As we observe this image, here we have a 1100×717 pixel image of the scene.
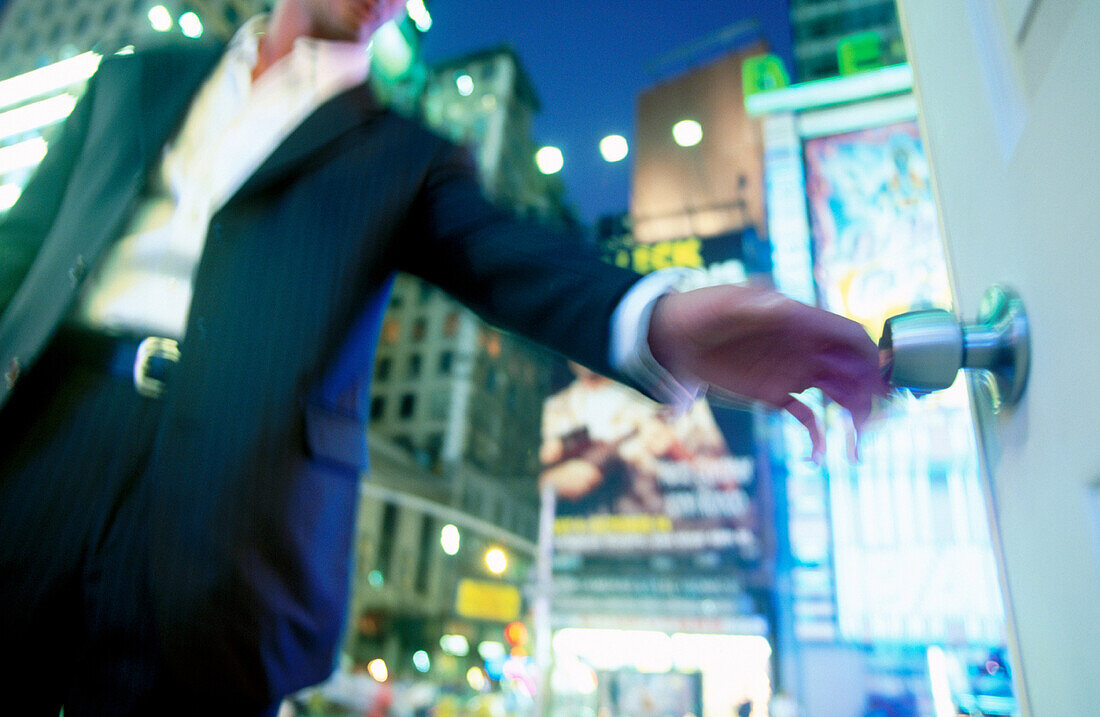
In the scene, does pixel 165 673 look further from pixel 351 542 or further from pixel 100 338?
pixel 100 338

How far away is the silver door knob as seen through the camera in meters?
0.36

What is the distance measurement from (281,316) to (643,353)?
30 cm

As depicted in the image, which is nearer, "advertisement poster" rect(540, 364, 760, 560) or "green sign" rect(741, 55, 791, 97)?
"advertisement poster" rect(540, 364, 760, 560)

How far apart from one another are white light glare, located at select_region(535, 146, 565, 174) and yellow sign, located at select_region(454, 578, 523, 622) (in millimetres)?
14869

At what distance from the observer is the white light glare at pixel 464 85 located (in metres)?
21.6

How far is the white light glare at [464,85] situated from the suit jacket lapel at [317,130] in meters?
22.8

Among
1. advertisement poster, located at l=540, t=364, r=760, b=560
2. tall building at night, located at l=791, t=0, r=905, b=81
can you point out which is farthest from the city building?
tall building at night, located at l=791, t=0, r=905, b=81

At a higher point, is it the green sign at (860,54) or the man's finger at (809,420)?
the green sign at (860,54)

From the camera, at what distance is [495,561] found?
20281mm

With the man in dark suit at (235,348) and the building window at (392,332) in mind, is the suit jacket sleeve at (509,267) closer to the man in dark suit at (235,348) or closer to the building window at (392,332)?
the man in dark suit at (235,348)

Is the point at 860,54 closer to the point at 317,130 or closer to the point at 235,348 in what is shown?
the point at 317,130

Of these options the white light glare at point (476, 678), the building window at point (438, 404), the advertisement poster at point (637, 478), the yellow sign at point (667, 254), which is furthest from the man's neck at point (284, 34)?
the building window at point (438, 404)

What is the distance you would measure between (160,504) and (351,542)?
152mm

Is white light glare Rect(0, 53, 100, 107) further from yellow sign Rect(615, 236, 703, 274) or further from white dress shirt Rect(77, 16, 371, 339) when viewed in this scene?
yellow sign Rect(615, 236, 703, 274)
